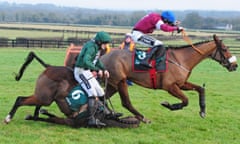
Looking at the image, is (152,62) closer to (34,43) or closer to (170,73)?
(170,73)

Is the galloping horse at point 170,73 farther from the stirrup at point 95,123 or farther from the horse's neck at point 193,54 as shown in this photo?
the stirrup at point 95,123

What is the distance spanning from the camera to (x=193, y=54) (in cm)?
981

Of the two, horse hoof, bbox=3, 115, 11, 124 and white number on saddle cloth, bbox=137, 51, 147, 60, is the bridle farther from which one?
horse hoof, bbox=3, 115, 11, 124

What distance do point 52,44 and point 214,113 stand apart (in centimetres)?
3329

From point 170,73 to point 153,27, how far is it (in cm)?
109

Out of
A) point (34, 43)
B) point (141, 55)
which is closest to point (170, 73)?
point (141, 55)

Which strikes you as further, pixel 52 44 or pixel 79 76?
pixel 52 44

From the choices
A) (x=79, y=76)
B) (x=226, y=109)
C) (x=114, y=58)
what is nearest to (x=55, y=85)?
(x=79, y=76)

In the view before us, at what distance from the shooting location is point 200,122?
989 centimetres

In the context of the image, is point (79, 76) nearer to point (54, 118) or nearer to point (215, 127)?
point (54, 118)

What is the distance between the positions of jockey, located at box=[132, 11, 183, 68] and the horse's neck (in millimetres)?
491

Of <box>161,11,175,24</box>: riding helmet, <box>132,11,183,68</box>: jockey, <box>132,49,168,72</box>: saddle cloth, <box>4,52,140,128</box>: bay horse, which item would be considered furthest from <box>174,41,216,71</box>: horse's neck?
<box>4,52,140,128</box>: bay horse

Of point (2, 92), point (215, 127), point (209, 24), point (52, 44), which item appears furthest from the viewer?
point (209, 24)

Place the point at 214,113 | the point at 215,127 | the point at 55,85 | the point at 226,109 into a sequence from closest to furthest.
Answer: the point at 55,85 < the point at 215,127 < the point at 214,113 < the point at 226,109
